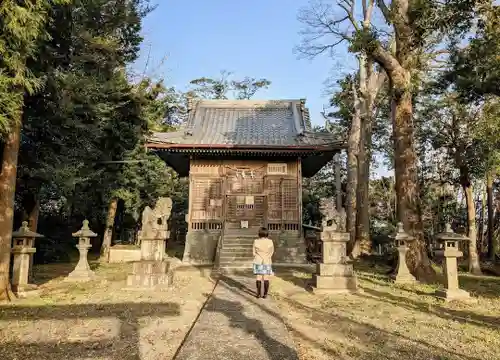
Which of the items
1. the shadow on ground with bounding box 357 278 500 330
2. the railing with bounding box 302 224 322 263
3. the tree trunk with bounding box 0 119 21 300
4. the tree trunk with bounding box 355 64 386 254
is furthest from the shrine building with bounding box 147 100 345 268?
the tree trunk with bounding box 0 119 21 300

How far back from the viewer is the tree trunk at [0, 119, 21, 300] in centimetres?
804

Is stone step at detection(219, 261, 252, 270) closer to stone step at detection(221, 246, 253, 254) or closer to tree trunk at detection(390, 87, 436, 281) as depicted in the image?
stone step at detection(221, 246, 253, 254)

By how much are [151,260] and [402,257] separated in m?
7.07

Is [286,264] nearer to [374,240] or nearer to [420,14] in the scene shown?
[420,14]

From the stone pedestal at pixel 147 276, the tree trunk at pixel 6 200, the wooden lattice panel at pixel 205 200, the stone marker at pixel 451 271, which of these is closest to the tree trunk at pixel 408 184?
the stone marker at pixel 451 271

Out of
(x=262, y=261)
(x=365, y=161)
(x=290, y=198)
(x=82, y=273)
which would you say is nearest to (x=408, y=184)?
(x=262, y=261)

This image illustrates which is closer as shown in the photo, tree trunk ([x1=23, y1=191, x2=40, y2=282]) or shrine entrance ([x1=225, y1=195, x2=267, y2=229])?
tree trunk ([x1=23, y1=191, x2=40, y2=282])

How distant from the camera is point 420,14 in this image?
10633 millimetres

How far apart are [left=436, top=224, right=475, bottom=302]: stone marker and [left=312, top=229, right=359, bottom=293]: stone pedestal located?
2.00 meters

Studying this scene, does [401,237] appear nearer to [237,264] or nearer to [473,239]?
[473,239]

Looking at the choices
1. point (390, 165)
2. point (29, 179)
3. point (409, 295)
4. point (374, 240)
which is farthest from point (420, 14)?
point (374, 240)

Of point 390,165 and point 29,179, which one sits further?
point 390,165

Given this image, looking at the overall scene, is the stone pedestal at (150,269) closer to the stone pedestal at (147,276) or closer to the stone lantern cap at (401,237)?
the stone pedestal at (147,276)

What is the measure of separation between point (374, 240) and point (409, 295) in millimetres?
20127
